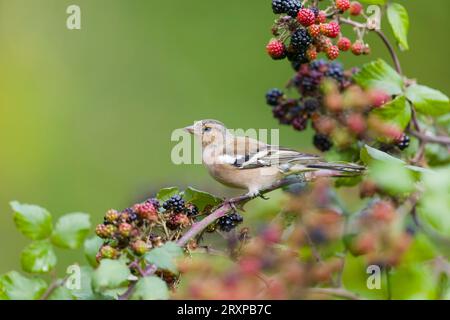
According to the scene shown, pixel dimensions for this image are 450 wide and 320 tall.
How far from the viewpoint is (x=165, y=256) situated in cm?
180

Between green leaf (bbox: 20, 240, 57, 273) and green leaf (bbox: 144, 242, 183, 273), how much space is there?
15.4 inches

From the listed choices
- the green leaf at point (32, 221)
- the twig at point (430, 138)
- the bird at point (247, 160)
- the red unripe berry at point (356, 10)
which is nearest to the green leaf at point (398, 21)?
the red unripe berry at point (356, 10)

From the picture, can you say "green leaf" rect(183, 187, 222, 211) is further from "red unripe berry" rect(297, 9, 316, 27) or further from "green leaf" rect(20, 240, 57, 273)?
"red unripe berry" rect(297, 9, 316, 27)

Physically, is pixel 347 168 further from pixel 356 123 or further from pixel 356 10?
pixel 356 10

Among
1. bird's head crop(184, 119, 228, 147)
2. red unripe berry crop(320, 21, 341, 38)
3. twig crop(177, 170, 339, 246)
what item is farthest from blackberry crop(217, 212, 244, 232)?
bird's head crop(184, 119, 228, 147)

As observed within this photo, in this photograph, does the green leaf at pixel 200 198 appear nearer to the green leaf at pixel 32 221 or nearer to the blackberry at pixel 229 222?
the blackberry at pixel 229 222

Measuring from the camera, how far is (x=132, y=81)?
781cm

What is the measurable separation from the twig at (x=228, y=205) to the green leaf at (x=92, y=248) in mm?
267

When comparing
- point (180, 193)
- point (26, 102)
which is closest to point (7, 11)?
point (26, 102)

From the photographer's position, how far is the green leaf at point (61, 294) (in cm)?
187

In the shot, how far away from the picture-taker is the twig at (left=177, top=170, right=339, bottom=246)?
6.51 ft
